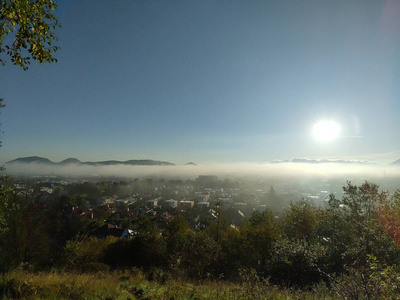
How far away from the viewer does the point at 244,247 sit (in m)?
18.3

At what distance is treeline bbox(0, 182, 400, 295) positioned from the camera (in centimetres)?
948

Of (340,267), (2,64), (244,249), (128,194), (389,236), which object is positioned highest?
(2,64)

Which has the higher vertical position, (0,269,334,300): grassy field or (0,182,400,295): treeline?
(0,269,334,300): grassy field

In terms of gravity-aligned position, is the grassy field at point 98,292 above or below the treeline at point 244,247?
above

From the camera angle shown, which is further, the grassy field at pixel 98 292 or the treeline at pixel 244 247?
the treeline at pixel 244 247

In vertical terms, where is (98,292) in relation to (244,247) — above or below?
above

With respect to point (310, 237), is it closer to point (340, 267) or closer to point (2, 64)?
point (340, 267)

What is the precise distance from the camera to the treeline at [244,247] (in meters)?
9.48

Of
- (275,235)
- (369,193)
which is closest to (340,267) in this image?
(275,235)

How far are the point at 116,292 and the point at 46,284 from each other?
188cm

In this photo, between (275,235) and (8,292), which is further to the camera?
(275,235)

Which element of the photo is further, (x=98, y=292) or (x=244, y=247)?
(x=244, y=247)

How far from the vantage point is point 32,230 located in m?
18.0

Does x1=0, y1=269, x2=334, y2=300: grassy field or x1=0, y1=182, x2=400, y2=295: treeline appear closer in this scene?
x1=0, y1=269, x2=334, y2=300: grassy field
